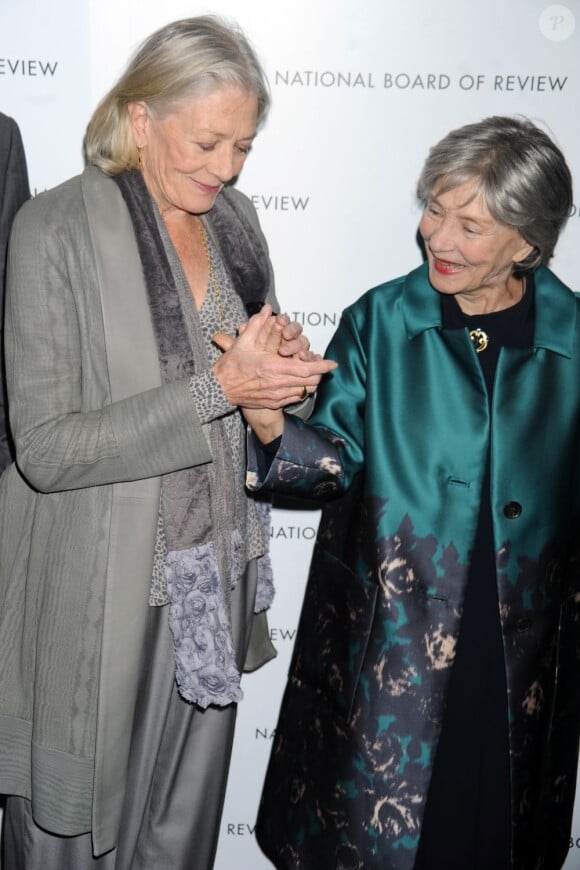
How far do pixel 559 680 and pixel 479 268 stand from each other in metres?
0.87

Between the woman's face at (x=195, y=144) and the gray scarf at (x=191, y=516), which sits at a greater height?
the woman's face at (x=195, y=144)

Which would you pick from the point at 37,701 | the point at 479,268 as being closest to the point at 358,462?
the point at 479,268

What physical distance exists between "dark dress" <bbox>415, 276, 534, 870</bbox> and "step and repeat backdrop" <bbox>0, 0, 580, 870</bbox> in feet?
1.40

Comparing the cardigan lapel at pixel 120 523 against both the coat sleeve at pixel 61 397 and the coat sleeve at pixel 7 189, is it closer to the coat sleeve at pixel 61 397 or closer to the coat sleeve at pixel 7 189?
the coat sleeve at pixel 61 397

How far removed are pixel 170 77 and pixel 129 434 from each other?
1.96 ft

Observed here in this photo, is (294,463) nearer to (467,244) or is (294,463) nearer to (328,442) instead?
(328,442)

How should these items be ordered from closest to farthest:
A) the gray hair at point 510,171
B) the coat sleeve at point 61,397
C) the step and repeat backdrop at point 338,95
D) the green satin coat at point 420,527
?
1. the coat sleeve at point 61,397
2. the gray hair at point 510,171
3. the green satin coat at point 420,527
4. the step and repeat backdrop at point 338,95

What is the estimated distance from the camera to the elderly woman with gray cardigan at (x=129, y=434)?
160 centimetres

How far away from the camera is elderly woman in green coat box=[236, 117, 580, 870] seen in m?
1.77

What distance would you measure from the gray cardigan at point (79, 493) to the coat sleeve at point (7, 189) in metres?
0.14

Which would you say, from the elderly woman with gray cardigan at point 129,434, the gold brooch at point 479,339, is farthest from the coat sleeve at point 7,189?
the gold brooch at point 479,339

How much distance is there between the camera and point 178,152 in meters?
1.66

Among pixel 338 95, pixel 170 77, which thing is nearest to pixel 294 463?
pixel 170 77

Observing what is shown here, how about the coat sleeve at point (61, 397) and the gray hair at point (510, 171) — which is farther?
the gray hair at point (510, 171)
